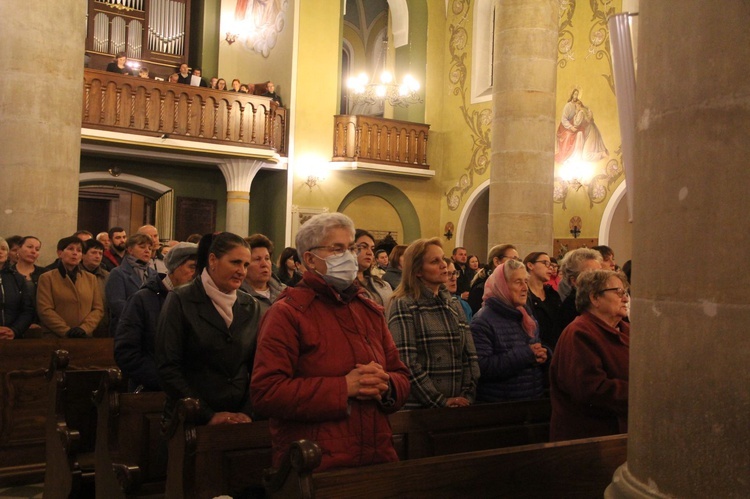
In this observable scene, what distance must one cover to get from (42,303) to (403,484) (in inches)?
173

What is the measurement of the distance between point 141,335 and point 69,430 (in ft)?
1.95

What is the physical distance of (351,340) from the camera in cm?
280

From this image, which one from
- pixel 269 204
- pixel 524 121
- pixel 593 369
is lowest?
pixel 593 369

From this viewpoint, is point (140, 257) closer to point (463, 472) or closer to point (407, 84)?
point (463, 472)

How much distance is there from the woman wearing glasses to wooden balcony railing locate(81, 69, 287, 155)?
987cm

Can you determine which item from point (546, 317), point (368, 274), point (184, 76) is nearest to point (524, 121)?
point (546, 317)

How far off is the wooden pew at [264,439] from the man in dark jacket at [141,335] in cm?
75

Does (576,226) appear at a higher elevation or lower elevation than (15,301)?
higher

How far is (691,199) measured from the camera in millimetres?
1865

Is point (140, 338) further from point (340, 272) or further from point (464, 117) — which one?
point (464, 117)

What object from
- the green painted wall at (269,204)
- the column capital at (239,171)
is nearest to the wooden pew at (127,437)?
the column capital at (239,171)

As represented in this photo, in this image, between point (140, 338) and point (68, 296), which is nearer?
point (140, 338)

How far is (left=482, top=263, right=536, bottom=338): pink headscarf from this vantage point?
→ 14.4 feet

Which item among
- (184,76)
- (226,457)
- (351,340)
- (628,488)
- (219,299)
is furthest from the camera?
(184,76)
